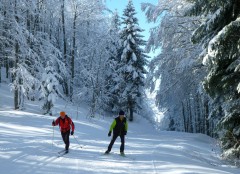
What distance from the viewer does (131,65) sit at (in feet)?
121

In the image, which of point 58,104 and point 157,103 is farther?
point 58,104

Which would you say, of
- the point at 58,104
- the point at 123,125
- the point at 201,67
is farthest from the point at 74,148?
the point at 58,104

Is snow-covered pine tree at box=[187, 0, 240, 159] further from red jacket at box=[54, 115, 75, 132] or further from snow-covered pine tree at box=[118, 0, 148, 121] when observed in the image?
snow-covered pine tree at box=[118, 0, 148, 121]

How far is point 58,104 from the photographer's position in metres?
31.7

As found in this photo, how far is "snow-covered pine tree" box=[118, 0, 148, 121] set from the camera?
120ft

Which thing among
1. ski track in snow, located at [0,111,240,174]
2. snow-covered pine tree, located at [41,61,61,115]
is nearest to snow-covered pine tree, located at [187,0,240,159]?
ski track in snow, located at [0,111,240,174]

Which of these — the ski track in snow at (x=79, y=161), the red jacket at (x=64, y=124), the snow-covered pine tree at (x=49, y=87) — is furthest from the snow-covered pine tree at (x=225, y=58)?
the snow-covered pine tree at (x=49, y=87)

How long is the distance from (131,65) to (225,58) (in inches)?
1041

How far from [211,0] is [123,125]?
5.79 metres

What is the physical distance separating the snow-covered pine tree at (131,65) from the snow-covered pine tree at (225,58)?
80.1ft

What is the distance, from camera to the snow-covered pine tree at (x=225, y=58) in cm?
930

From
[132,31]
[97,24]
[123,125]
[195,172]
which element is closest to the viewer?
[195,172]

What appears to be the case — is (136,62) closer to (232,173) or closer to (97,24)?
(97,24)

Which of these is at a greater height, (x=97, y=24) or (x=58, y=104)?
(x=97, y=24)
